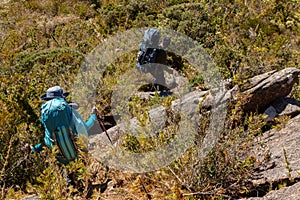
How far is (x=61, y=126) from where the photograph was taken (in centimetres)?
300

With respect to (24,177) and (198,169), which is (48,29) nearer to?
(24,177)

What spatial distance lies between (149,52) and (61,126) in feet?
10.3

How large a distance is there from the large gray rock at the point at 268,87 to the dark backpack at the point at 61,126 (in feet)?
5.89

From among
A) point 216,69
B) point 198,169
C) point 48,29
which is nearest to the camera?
point 198,169

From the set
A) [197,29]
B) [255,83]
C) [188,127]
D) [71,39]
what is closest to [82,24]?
[71,39]

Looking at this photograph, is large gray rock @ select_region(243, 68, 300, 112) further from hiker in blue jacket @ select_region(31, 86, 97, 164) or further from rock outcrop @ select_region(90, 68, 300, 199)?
hiker in blue jacket @ select_region(31, 86, 97, 164)

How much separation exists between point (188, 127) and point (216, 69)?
2.61m

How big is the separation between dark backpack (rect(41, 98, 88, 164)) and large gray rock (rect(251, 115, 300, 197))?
5.03 feet

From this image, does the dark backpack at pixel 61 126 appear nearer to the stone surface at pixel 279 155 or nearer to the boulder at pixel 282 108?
the stone surface at pixel 279 155

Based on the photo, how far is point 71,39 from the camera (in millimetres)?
8359

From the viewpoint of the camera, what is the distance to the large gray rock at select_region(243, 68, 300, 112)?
12.1ft

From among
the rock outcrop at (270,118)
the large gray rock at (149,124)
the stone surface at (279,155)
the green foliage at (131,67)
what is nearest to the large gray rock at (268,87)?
the rock outcrop at (270,118)

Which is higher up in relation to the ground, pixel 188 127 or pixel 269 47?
pixel 188 127

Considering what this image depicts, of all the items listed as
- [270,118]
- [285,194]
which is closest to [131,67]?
[270,118]
